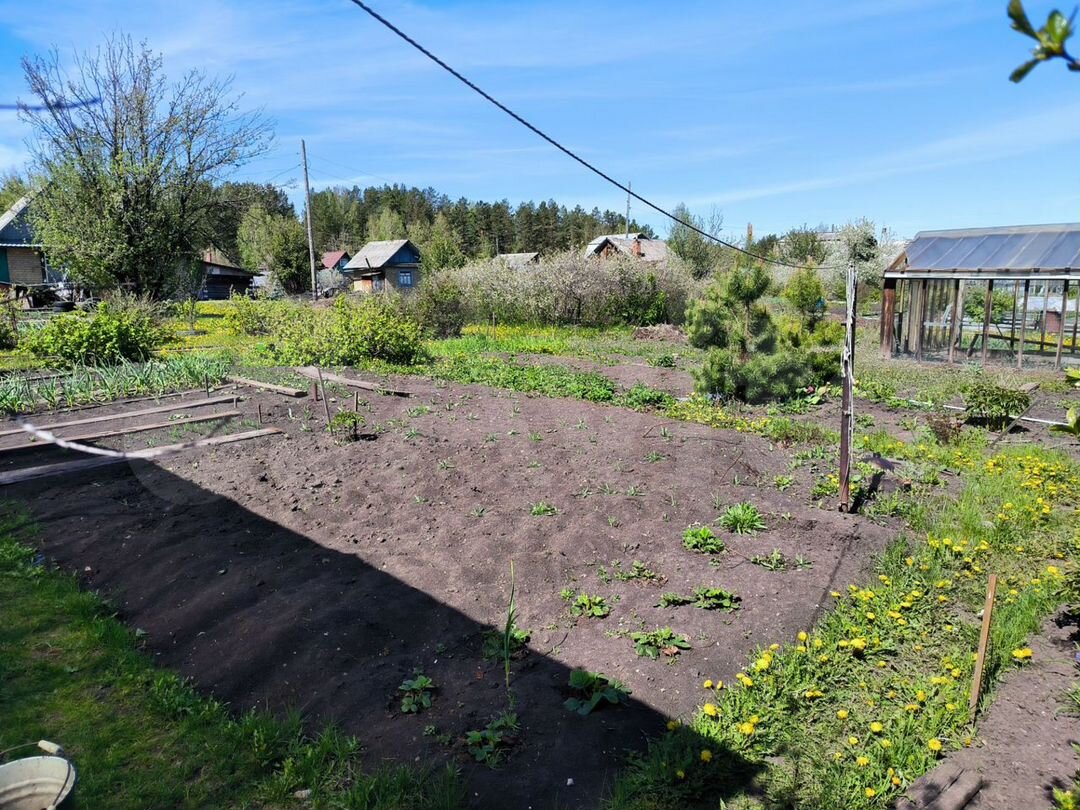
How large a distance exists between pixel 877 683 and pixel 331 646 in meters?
2.84

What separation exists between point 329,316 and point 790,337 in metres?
9.16

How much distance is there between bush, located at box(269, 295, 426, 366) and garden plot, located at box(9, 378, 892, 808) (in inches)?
224

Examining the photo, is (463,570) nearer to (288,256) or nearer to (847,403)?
(847,403)

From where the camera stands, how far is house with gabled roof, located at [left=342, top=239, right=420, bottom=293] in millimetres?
52656

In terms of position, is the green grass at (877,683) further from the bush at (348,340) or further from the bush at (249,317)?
the bush at (249,317)

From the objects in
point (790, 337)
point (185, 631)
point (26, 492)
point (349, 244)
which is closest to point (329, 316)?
point (26, 492)

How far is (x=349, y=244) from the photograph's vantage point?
249 ft

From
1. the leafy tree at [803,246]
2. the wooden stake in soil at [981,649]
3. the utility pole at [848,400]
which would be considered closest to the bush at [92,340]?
the utility pole at [848,400]

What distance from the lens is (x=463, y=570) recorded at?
14.4 ft

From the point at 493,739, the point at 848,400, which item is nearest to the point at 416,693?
the point at 493,739

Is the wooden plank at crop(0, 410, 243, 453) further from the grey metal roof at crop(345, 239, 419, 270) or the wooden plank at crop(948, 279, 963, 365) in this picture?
the grey metal roof at crop(345, 239, 419, 270)

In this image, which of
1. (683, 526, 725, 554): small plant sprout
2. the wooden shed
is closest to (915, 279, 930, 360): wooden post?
the wooden shed

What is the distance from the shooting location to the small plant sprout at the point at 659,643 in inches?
137

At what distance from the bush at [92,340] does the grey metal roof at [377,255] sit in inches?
1662
